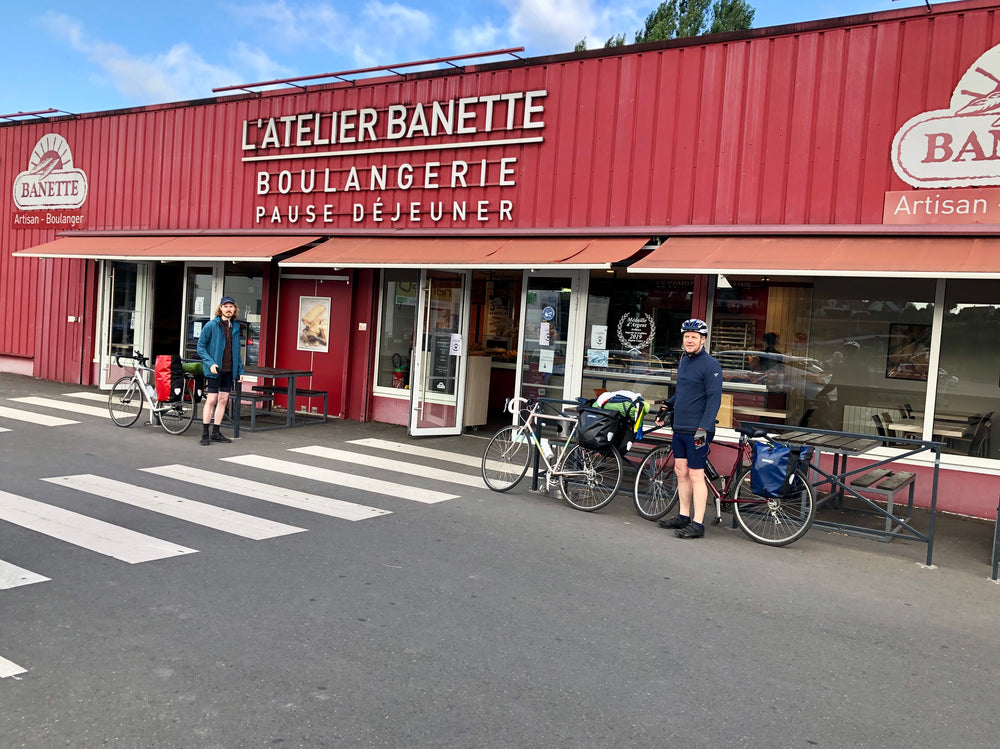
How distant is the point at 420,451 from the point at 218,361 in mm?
2802

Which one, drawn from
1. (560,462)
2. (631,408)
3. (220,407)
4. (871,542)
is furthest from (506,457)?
(220,407)

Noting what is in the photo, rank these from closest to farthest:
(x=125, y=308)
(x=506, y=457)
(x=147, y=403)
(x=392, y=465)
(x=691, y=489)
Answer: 1. (x=691, y=489)
2. (x=506, y=457)
3. (x=392, y=465)
4. (x=147, y=403)
5. (x=125, y=308)

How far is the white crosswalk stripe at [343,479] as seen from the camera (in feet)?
28.0

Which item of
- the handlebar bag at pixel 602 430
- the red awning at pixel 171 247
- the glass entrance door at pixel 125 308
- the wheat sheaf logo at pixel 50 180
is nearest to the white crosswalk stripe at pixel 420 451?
the handlebar bag at pixel 602 430

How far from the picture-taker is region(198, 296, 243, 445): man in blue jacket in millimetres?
10836

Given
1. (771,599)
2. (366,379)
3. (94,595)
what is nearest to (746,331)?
(771,599)

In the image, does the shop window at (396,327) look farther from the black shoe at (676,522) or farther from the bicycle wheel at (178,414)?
the black shoe at (676,522)

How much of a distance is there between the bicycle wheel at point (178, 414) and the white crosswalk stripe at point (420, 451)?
2189mm

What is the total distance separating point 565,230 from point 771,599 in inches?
263

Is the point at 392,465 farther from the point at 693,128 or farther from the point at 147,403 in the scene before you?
the point at 693,128

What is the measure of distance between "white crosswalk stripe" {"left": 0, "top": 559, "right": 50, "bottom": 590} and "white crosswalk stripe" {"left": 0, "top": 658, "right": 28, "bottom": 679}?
1227 mm

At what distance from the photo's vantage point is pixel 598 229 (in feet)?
36.7

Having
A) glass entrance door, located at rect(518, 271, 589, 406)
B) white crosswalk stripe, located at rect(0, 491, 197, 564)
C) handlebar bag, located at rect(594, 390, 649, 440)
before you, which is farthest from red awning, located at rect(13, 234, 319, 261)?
handlebar bag, located at rect(594, 390, 649, 440)

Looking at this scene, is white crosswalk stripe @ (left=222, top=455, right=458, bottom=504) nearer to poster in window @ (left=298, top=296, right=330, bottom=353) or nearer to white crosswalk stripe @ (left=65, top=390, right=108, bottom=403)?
poster in window @ (left=298, top=296, right=330, bottom=353)
